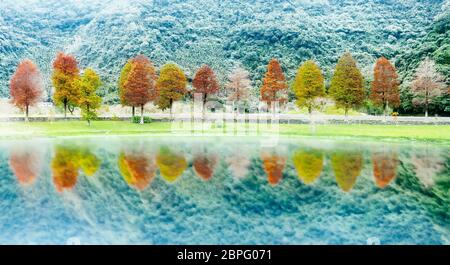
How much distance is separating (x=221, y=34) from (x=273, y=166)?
7877 centimetres

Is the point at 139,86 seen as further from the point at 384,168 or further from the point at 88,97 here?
the point at 384,168

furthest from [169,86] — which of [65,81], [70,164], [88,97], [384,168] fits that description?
[384,168]

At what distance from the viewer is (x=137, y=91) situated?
57.5 meters

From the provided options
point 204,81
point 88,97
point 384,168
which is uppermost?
point 204,81

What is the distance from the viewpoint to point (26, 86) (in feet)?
187

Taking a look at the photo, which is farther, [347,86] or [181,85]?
[181,85]

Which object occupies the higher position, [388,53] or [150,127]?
[388,53]

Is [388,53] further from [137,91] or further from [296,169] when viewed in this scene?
[296,169]

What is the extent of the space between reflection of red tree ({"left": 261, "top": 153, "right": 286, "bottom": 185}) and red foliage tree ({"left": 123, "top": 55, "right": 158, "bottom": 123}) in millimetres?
29430

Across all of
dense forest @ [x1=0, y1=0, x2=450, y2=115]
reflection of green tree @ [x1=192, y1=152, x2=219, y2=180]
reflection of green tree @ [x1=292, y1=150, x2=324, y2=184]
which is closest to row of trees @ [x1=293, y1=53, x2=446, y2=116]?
dense forest @ [x1=0, y1=0, x2=450, y2=115]

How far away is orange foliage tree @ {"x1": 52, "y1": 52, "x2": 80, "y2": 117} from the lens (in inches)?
2233

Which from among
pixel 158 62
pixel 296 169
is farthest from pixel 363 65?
pixel 296 169

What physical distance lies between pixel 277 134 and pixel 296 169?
69.3 ft

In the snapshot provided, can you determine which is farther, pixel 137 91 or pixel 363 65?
pixel 363 65
